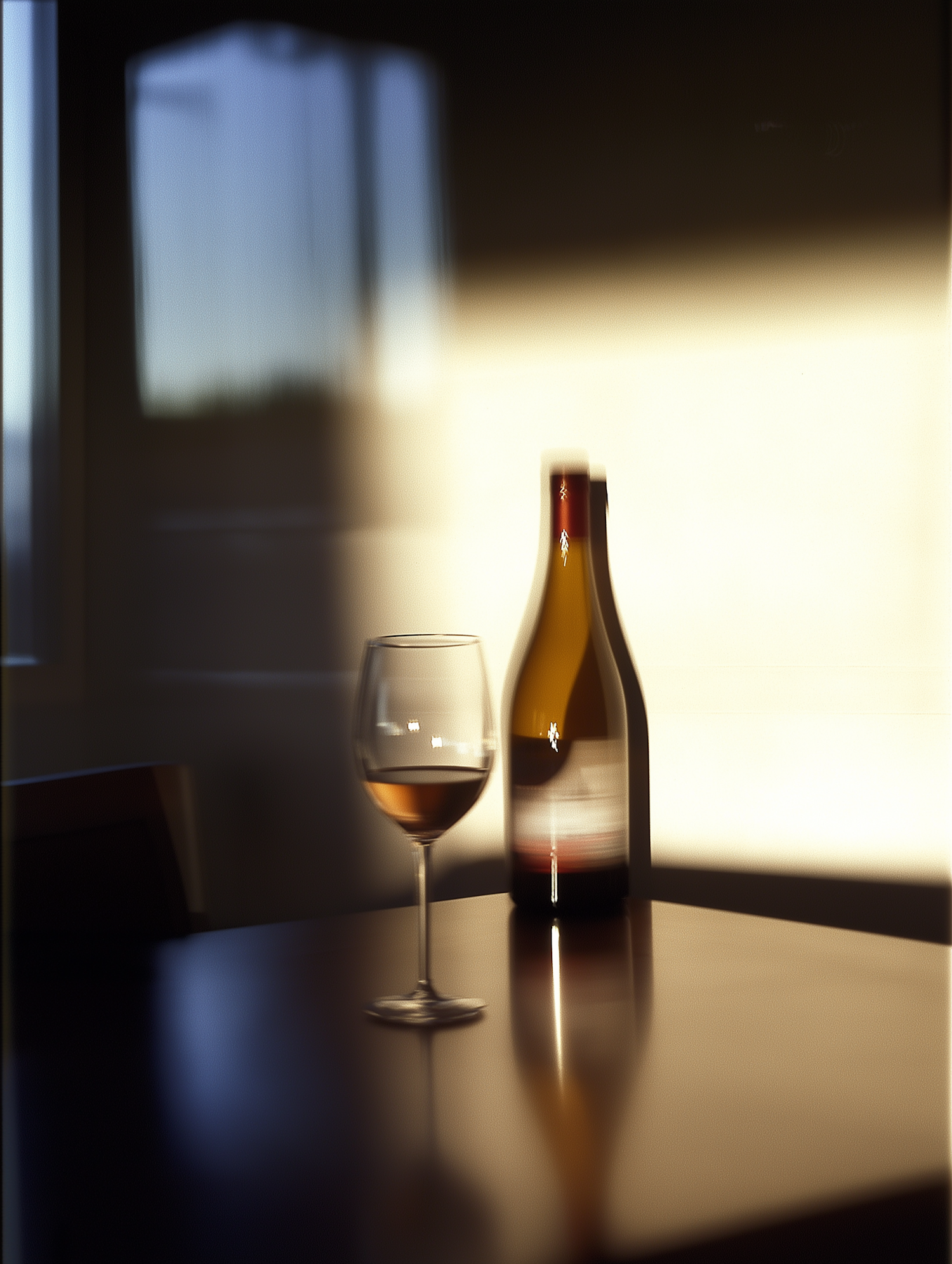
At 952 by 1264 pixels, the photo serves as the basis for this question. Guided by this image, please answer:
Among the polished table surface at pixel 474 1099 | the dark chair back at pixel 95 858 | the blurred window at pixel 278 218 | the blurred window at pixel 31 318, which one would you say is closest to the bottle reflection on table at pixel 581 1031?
the polished table surface at pixel 474 1099

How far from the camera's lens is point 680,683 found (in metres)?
1.21

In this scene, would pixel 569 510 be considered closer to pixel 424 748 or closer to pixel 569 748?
pixel 569 748

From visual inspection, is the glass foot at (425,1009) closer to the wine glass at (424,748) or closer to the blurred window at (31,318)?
the wine glass at (424,748)

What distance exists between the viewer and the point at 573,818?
93 cm

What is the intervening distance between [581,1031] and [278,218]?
116cm

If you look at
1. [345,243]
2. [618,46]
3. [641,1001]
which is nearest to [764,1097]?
[641,1001]

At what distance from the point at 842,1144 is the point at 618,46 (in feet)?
3.41

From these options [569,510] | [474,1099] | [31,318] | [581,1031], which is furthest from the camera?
[31,318]

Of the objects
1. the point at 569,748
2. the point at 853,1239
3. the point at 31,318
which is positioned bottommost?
the point at 853,1239

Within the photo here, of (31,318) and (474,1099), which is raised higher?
(31,318)

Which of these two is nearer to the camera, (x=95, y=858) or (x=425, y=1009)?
(x=425, y=1009)

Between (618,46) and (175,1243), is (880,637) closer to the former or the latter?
(618,46)

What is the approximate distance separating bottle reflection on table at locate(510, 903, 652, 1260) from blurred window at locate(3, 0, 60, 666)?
1.02 m

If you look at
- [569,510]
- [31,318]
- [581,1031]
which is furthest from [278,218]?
[581,1031]
